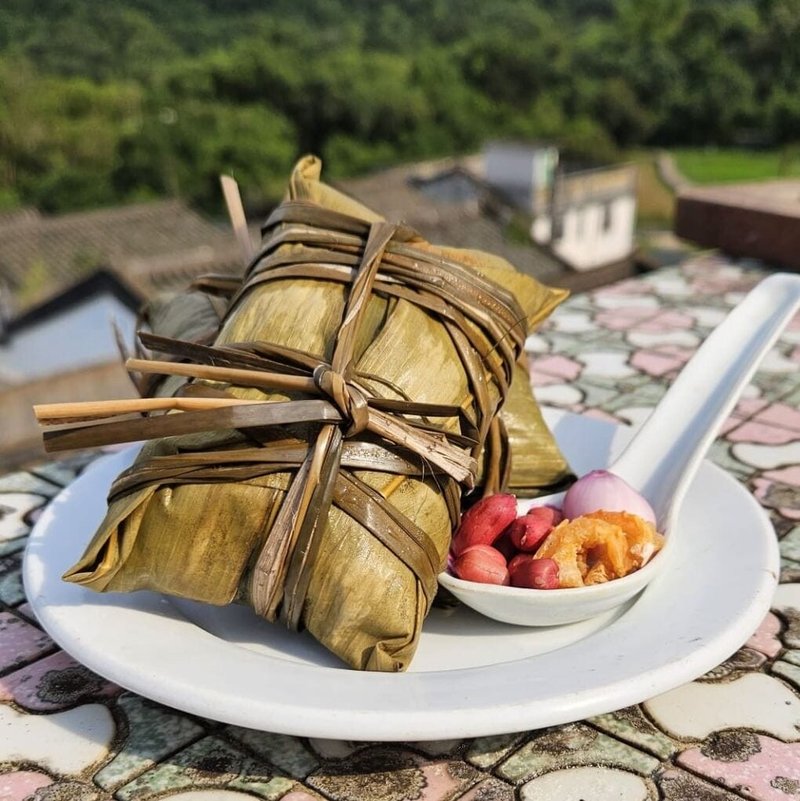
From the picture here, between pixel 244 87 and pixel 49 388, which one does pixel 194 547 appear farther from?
pixel 244 87

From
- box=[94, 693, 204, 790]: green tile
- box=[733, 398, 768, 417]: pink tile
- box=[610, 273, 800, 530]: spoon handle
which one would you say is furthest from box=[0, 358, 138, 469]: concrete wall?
box=[94, 693, 204, 790]: green tile

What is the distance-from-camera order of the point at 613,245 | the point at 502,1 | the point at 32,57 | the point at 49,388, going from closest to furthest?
the point at 49,388 < the point at 613,245 < the point at 32,57 < the point at 502,1

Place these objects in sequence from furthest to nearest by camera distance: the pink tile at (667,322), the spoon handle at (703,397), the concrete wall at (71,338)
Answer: the concrete wall at (71,338) → the pink tile at (667,322) → the spoon handle at (703,397)

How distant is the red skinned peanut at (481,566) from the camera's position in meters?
0.93

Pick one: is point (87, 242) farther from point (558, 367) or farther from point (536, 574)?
point (536, 574)

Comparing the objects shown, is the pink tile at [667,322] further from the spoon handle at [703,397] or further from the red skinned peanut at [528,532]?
the red skinned peanut at [528,532]

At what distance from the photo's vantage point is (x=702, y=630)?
85cm

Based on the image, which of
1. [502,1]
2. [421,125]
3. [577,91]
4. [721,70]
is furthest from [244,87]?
[502,1]

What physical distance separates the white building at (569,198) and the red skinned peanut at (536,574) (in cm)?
1768

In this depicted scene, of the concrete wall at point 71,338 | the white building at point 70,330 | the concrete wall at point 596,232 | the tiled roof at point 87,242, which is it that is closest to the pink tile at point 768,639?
the white building at point 70,330

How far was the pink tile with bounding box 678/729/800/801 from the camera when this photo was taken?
2.69 feet

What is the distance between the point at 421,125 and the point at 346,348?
29916 mm

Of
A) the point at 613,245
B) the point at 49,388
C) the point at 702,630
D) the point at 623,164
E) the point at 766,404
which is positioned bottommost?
the point at 613,245

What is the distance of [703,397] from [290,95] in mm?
28579
